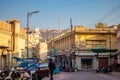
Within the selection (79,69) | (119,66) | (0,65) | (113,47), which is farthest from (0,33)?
(113,47)

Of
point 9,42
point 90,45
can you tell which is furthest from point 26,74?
point 90,45

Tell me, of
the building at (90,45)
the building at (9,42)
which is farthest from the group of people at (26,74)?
the building at (90,45)

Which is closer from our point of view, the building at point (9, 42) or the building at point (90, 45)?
the building at point (9, 42)

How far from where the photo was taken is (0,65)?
42.1 metres

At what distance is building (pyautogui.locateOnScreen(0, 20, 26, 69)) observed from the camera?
4249 centimetres

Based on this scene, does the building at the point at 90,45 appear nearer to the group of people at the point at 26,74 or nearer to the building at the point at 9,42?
the building at the point at 9,42

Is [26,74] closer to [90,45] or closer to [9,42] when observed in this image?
[9,42]

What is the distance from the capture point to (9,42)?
44906mm

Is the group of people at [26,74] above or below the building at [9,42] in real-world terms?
below

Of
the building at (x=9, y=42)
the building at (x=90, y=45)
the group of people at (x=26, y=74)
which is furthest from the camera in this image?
the building at (x=90, y=45)

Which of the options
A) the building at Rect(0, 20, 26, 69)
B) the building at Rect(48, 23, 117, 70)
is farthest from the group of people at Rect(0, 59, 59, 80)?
the building at Rect(48, 23, 117, 70)

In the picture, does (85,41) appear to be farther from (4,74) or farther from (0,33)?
(4,74)

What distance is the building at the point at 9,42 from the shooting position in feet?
139

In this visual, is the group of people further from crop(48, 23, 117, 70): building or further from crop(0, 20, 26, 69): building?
crop(48, 23, 117, 70): building
